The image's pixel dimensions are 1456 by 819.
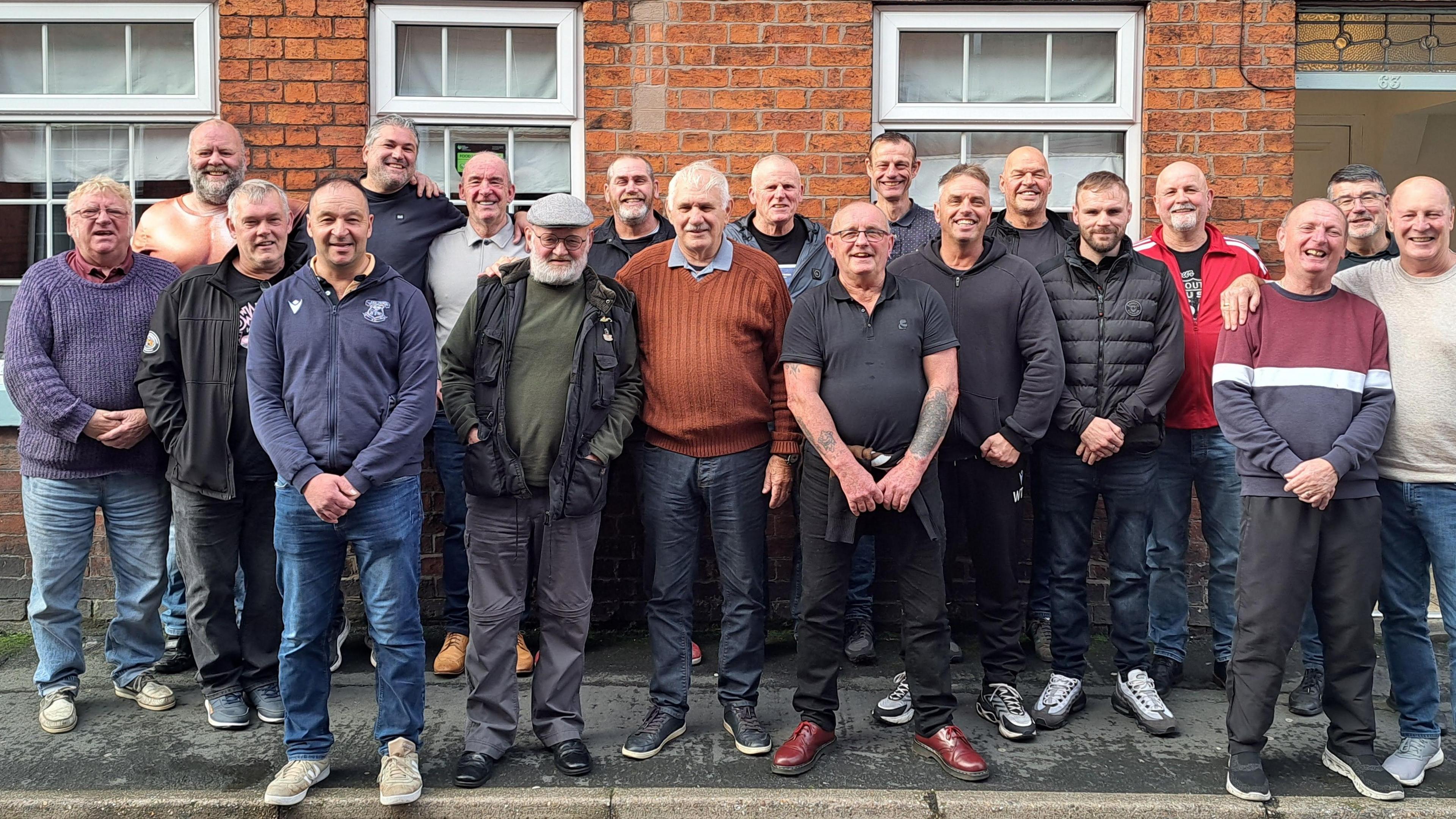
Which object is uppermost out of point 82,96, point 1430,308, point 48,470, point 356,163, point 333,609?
point 82,96

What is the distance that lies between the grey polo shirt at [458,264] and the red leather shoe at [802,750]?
225cm

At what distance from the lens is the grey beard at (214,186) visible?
495 cm

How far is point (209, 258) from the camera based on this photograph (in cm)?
499

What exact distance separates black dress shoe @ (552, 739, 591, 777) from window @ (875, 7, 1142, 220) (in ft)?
11.3

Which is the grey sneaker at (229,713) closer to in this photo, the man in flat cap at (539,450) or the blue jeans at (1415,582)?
the man in flat cap at (539,450)

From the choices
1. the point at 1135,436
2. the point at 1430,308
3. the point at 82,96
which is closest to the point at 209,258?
the point at 82,96

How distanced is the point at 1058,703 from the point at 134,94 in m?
5.31

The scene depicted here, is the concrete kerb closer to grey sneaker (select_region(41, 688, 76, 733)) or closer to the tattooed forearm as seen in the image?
grey sneaker (select_region(41, 688, 76, 733))

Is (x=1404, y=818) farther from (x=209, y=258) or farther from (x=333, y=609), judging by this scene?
(x=209, y=258)

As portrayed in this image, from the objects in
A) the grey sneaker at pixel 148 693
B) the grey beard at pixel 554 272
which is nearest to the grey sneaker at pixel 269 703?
the grey sneaker at pixel 148 693

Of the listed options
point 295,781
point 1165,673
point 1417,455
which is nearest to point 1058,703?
point 1165,673

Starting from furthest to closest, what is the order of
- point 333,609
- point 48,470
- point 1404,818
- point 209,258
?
point 209,258 < point 48,470 < point 333,609 < point 1404,818

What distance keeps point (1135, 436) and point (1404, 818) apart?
61.7 inches

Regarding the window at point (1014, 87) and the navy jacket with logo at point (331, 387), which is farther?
the window at point (1014, 87)
